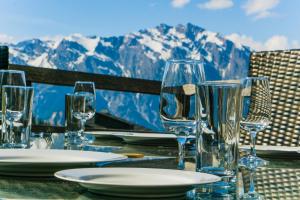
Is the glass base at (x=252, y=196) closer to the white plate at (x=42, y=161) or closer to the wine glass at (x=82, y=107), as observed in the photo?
the white plate at (x=42, y=161)

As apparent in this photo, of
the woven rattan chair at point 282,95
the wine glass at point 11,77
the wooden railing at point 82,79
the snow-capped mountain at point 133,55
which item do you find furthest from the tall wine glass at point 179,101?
the snow-capped mountain at point 133,55

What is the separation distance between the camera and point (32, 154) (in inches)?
38.4

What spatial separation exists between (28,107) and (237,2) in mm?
107770

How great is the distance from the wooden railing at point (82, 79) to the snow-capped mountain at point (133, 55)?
89.3 meters

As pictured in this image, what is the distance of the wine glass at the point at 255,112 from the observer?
1.10 m

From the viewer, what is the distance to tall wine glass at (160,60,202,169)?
3.08ft

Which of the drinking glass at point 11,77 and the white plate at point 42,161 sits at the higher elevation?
the drinking glass at point 11,77

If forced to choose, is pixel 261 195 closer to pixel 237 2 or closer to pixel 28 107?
pixel 28 107

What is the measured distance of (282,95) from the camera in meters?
2.33

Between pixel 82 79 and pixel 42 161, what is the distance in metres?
2.58

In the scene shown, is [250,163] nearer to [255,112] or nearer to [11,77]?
[255,112]

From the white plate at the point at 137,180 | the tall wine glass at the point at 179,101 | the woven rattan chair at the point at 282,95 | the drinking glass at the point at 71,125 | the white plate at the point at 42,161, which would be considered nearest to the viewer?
the white plate at the point at 137,180

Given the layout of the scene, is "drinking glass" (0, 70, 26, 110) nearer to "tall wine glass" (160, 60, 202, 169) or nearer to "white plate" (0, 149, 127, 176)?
"white plate" (0, 149, 127, 176)

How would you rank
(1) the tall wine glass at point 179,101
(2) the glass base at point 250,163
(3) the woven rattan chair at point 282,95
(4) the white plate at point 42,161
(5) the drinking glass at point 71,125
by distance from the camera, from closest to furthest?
1. (4) the white plate at point 42,161
2. (1) the tall wine glass at point 179,101
3. (2) the glass base at point 250,163
4. (5) the drinking glass at point 71,125
5. (3) the woven rattan chair at point 282,95
